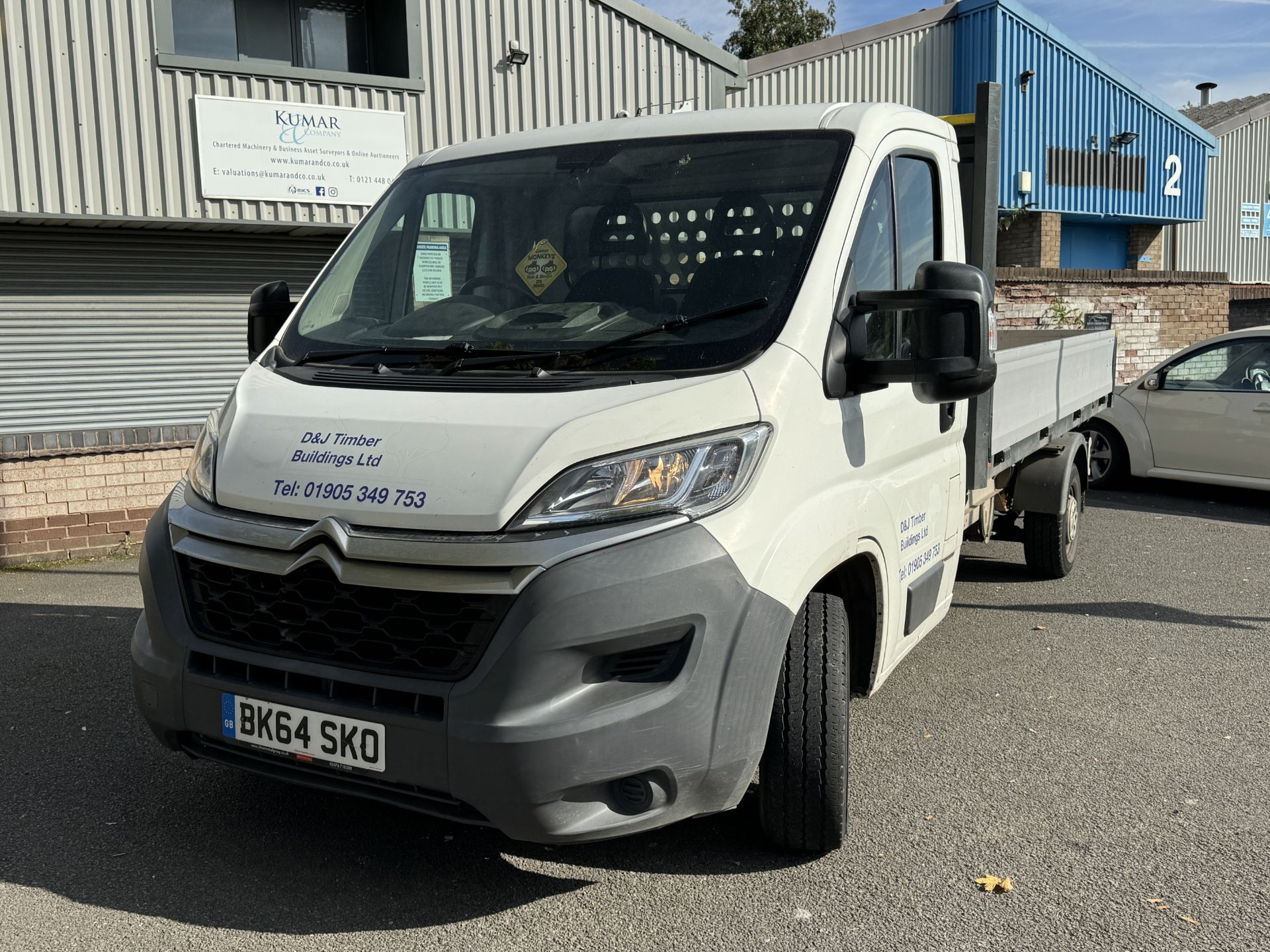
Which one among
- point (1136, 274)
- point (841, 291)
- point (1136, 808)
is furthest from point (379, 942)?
point (1136, 274)

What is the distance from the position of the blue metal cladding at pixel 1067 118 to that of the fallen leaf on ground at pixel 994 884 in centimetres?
1818

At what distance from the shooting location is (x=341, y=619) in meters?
2.95

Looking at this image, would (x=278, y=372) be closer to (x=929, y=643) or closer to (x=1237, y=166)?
(x=929, y=643)

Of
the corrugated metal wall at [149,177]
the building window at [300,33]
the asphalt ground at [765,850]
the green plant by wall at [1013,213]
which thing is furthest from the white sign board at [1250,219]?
the asphalt ground at [765,850]

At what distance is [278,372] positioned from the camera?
3629 millimetres

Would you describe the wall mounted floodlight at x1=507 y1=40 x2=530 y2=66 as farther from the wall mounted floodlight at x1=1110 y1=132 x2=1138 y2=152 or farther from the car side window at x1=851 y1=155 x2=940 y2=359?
the wall mounted floodlight at x1=1110 y1=132 x2=1138 y2=152

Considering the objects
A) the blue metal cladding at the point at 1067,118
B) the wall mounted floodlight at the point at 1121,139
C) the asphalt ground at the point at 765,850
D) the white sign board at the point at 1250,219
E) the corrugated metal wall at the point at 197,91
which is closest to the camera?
the asphalt ground at the point at 765,850

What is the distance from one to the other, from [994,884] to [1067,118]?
21.1 metres

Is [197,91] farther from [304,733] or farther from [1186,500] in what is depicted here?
[1186,500]

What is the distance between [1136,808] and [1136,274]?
14069 millimetres

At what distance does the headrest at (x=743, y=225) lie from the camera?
138 inches

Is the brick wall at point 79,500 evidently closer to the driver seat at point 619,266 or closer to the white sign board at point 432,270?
the white sign board at point 432,270

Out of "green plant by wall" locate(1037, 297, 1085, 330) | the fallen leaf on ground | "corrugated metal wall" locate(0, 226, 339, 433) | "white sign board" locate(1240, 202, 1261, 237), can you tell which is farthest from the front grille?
"white sign board" locate(1240, 202, 1261, 237)

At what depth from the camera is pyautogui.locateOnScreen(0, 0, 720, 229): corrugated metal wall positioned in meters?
8.59
